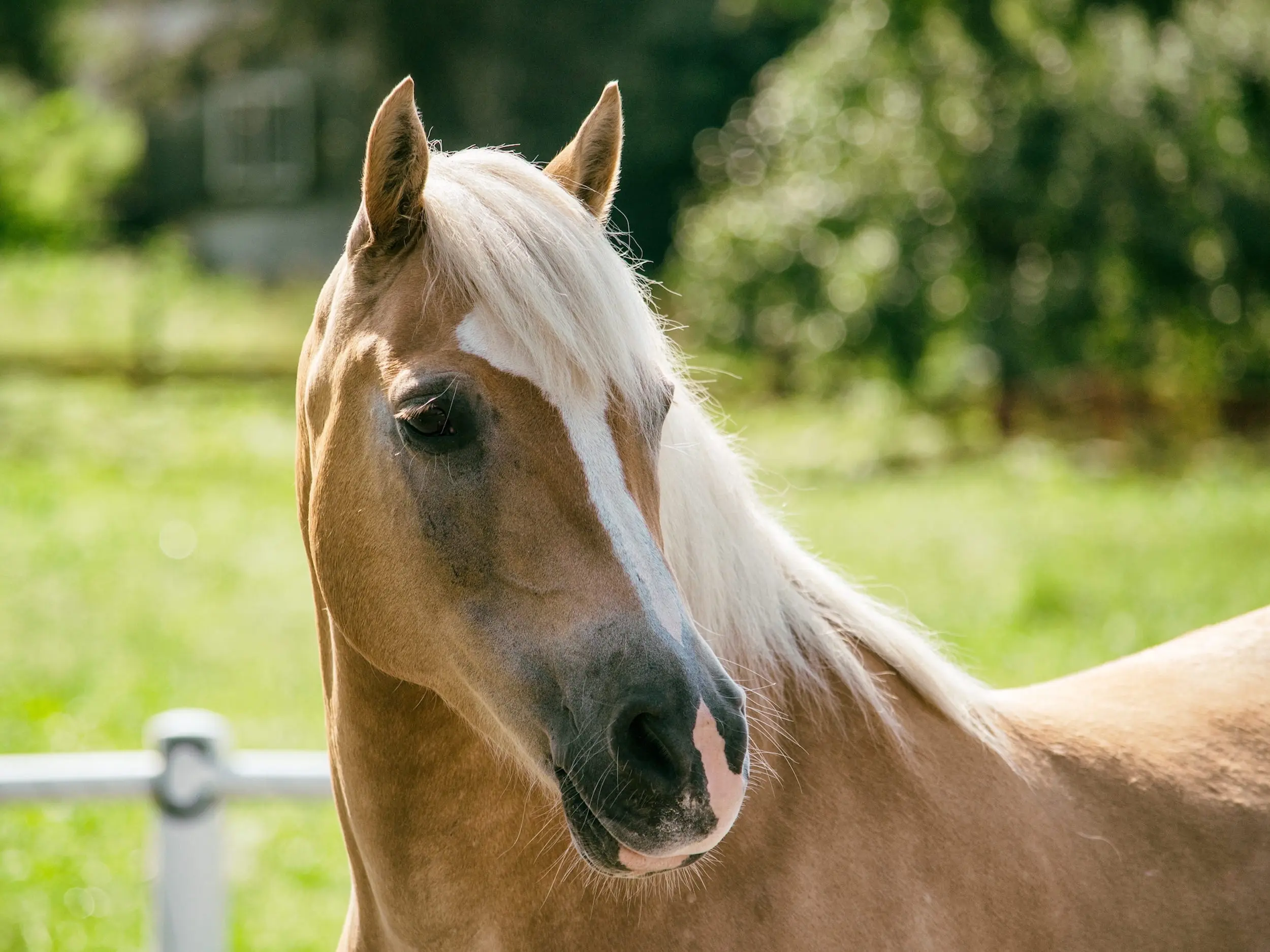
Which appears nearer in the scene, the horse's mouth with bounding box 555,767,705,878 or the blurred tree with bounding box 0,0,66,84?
the horse's mouth with bounding box 555,767,705,878

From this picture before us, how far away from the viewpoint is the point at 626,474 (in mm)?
1498

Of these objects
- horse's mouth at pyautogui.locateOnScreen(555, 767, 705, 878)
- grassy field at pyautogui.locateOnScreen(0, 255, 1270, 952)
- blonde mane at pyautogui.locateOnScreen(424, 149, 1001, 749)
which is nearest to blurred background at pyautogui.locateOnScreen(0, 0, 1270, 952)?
grassy field at pyautogui.locateOnScreen(0, 255, 1270, 952)

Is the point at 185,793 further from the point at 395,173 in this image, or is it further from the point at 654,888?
the point at 395,173

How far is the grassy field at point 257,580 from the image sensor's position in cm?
417

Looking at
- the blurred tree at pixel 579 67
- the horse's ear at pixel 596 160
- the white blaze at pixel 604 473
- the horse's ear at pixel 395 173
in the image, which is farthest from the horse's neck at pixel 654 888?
the blurred tree at pixel 579 67

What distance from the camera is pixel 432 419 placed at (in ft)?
4.86

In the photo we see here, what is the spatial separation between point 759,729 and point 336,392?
74cm

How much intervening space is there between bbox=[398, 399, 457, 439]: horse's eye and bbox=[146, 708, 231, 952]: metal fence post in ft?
6.15

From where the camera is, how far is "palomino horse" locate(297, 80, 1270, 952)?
1416 mm

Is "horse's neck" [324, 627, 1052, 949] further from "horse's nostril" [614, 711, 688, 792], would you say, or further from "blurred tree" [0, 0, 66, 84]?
"blurred tree" [0, 0, 66, 84]

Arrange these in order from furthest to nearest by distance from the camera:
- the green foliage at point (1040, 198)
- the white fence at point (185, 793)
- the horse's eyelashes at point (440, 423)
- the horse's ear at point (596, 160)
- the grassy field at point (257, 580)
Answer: the green foliage at point (1040, 198) → the grassy field at point (257, 580) → the white fence at point (185, 793) → the horse's ear at point (596, 160) → the horse's eyelashes at point (440, 423)

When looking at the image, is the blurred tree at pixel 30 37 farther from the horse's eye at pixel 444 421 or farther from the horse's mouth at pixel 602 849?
the horse's mouth at pixel 602 849

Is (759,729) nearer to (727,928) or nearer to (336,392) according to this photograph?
(727,928)

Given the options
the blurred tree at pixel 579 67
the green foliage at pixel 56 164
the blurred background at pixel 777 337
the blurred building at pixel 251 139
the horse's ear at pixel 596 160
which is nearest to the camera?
the horse's ear at pixel 596 160
